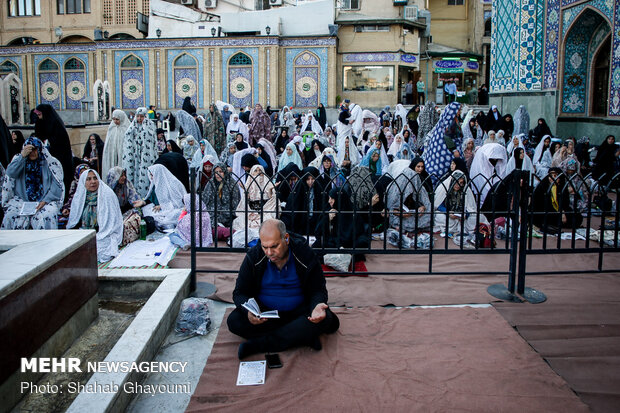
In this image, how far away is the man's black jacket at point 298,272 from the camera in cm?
321

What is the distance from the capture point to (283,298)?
327 cm

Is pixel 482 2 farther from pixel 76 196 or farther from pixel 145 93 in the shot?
pixel 76 196

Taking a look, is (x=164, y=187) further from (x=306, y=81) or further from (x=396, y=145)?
(x=306, y=81)

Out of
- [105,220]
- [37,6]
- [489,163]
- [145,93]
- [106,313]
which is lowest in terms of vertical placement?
[106,313]

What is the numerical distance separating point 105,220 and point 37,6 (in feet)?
79.4

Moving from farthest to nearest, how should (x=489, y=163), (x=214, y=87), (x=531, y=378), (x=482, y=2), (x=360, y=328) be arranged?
(x=482, y=2)
(x=214, y=87)
(x=489, y=163)
(x=360, y=328)
(x=531, y=378)

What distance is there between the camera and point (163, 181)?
7.08m

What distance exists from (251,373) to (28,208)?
4070 mm

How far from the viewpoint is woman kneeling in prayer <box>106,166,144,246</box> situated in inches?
239

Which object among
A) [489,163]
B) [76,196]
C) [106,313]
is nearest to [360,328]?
[106,313]

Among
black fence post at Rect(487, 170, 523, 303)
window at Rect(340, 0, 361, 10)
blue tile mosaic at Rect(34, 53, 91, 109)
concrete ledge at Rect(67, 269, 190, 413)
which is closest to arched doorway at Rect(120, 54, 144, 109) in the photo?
blue tile mosaic at Rect(34, 53, 91, 109)

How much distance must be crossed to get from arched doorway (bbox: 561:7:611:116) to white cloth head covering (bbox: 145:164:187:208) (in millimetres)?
10447

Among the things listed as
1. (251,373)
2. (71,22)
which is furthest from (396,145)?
(71,22)

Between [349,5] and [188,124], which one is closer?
[188,124]
